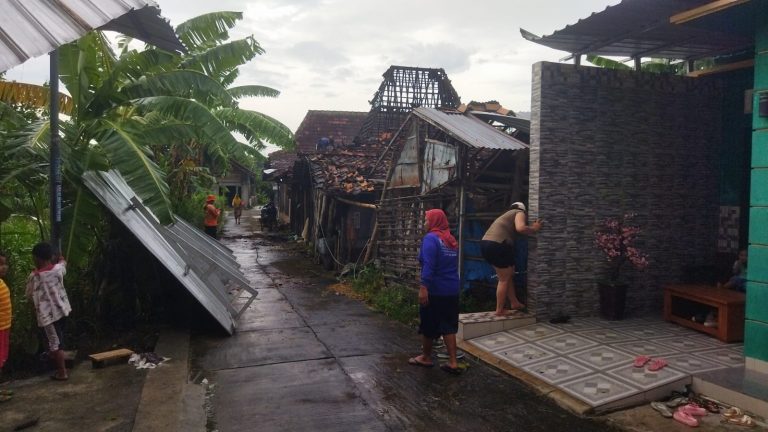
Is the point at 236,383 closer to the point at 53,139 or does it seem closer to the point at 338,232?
the point at 53,139

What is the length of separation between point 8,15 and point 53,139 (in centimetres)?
384

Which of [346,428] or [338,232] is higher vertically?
[338,232]

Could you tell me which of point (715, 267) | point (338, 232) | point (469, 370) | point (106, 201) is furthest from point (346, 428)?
point (338, 232)

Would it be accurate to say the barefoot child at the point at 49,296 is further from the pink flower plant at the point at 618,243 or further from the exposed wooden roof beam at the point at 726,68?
the exposed wooden roof beam at the point at 726,68

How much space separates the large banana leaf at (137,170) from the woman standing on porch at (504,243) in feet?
12.5

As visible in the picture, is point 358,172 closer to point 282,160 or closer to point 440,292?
point 440,292

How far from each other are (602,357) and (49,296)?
5486 millimetres

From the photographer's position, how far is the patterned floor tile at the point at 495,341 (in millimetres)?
6137

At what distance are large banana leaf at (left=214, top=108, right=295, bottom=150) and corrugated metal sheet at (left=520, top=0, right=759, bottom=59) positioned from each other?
4.76 meters

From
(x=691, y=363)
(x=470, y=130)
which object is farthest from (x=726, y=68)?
Answer: (x=691, y=363)

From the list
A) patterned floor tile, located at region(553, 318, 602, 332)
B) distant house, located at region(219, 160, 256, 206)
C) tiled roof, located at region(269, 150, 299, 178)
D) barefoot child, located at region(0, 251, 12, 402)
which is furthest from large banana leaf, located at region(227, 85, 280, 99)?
distant house, located at region(219, 160, 256, 206)

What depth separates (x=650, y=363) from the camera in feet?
16.9

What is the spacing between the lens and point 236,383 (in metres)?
5.24

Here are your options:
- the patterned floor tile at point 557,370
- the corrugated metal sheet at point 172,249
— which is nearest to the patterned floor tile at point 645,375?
the patterned floor tile at point 557,370
